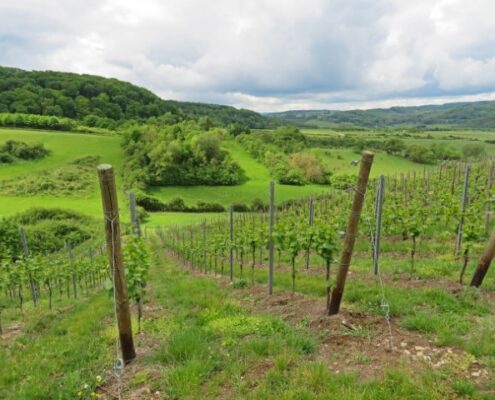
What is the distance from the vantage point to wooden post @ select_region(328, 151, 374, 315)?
16.4 feet

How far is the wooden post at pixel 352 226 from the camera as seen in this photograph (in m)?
4.98

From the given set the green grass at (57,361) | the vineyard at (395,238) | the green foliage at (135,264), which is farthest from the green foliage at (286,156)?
the green foliage at (135,264)

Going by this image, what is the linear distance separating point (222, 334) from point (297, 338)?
123 cm

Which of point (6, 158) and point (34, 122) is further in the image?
point (34, 122)

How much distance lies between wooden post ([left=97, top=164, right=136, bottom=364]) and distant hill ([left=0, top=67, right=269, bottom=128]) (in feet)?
326

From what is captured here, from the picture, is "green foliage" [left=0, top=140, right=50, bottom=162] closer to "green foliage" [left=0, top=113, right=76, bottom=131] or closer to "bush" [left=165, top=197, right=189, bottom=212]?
"green foliage" [left=0, top=113, right=76, bottom=131]

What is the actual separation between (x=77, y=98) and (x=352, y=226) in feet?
366

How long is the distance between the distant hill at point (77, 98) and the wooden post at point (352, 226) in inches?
3927

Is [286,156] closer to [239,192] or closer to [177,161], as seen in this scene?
[239,192]

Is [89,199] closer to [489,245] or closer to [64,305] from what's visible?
[64,305]

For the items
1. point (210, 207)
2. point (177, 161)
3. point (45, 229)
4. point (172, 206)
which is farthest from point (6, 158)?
point (210, 207)

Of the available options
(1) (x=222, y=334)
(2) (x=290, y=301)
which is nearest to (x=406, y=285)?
(2) (x=290, y=301)

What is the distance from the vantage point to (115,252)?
14.6ft

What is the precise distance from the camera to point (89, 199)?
5353 centimetres
